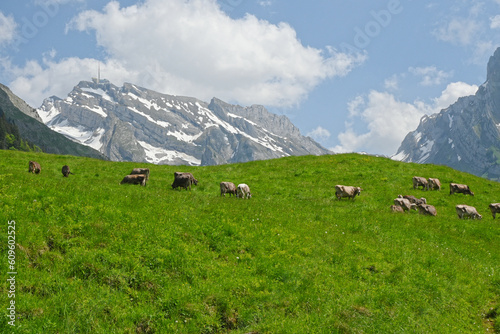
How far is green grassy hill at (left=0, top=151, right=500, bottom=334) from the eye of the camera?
10.1 meters

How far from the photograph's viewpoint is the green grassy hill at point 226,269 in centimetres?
1007

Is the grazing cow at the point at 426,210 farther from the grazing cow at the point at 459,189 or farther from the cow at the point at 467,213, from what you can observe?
the grazing cow at the point at 459,189

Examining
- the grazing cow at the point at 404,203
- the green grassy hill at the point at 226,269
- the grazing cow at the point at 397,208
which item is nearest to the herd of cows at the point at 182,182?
the green grassy hill at the point at 226,269

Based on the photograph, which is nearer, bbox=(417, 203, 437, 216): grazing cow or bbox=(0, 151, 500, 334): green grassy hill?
bbox=(0, 151, 500, 334): green grassy hill

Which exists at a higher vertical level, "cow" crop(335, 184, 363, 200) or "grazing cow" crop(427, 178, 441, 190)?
"grazing cow" crop(427, 178, 441, 190)

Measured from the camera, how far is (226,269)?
12836mm

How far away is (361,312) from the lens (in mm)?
11453

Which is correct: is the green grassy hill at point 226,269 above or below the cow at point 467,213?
below

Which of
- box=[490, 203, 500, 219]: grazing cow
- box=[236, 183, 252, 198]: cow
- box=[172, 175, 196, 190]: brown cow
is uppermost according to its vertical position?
box=[490, 203, 500, 219]: grazing cow

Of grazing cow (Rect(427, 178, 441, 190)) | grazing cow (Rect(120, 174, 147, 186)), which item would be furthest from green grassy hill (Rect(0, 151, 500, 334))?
grazing cow (Rect(427, 178, 441, 190))

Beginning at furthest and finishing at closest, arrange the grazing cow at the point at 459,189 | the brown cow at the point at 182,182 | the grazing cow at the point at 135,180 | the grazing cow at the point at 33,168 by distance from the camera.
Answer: the grazing cow at the point at 459,189 → the grazing cow at the point at 33,168 → the brown cow at the point at 182,182 → the grazing cow at the point at 135,180

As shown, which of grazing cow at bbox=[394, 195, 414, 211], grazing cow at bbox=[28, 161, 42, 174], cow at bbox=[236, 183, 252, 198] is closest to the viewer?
cow at bbox=[236, 183, 252, 198]

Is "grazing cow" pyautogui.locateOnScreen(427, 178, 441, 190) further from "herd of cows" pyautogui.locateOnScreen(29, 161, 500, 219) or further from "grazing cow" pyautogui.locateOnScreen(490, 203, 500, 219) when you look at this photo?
"grazing cow" pyautogui.locateOnScreen(490, 203, 500, 219)

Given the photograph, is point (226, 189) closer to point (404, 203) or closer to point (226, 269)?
point (404, 203)
